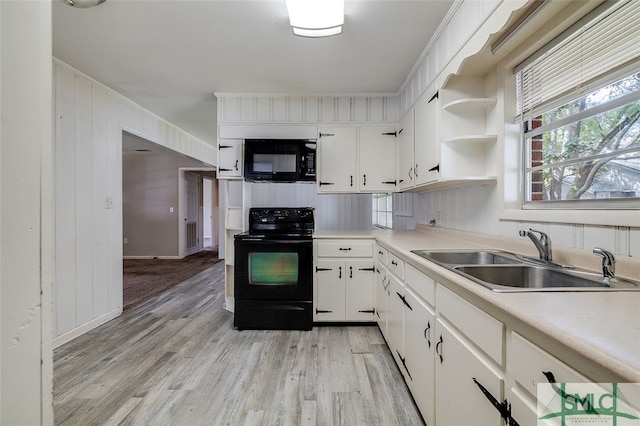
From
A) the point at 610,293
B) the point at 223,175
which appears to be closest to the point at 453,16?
the point at 610,293

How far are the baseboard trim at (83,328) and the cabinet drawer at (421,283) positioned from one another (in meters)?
2.67

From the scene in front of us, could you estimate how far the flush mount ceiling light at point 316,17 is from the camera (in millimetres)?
1745

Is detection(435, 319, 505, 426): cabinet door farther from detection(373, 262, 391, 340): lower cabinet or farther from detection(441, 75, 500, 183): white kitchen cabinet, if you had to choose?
detection(441, 75, 500, 183): white kitchen cabinet

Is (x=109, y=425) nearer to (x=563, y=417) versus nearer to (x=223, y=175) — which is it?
(x=563, y=417)

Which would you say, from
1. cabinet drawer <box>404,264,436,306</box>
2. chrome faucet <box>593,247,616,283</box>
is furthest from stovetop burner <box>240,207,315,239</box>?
chrome faucet <box>593,247,616,283</box>

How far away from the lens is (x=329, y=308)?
112 inches

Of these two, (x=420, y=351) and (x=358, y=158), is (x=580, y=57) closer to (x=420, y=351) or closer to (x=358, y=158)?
(x=420, y=351)

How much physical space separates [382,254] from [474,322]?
1.48m

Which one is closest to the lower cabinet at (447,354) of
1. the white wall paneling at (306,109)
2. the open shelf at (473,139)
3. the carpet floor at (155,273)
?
the open shelf at (473,139)

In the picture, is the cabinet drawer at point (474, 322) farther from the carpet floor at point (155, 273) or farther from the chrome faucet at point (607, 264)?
the carpet floor at point (155, 273)

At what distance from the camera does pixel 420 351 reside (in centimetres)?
156

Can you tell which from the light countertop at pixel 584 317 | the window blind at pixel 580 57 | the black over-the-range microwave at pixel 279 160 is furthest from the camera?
the black over-the-range microwave at pixel 279 160


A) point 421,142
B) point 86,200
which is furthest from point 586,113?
point 86,200

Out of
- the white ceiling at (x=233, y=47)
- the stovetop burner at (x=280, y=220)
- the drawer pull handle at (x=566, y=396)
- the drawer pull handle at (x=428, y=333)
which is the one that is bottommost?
the drawer pull handle at (x=428, y=333)
